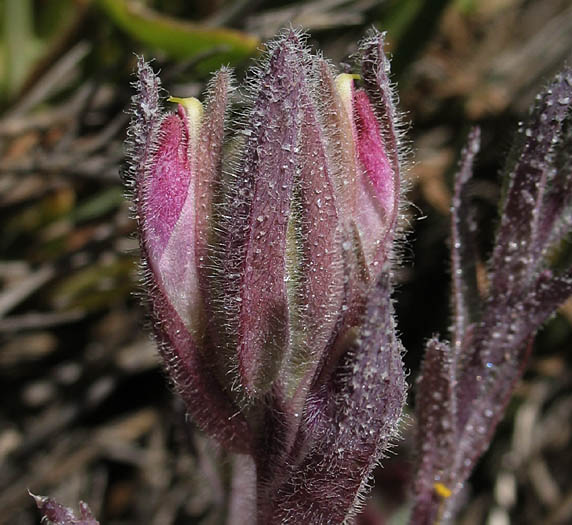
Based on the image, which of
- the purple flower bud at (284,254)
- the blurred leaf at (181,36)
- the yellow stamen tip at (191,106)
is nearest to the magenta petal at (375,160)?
the purple flower bud at (284,254)

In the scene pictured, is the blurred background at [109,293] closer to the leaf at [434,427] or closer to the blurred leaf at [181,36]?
the blurred leaf at [181,36]

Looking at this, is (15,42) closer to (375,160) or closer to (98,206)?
(98,206)

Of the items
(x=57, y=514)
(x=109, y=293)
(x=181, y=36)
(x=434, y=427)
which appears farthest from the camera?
(x=109, y=293)

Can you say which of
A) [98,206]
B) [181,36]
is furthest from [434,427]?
[98,206]

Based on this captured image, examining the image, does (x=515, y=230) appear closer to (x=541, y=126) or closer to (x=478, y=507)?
(x=541, y=126)

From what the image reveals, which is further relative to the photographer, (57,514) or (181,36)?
(181,36)

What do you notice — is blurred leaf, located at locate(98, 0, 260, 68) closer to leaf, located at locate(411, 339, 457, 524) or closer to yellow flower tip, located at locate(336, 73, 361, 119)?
yellow flower tip, located at locate(336, 73, 361, 119)
